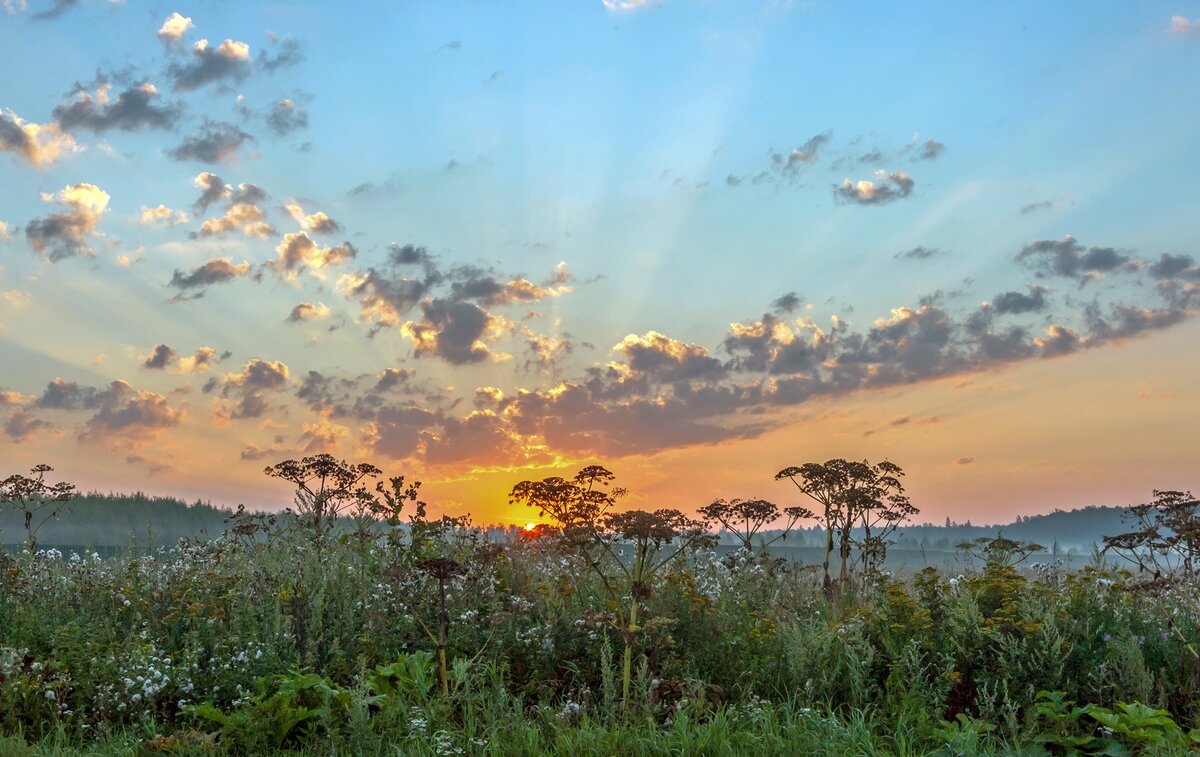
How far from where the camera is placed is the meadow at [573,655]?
23.1 ft

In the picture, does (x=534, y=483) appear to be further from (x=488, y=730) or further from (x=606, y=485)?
(x=488, y=730)

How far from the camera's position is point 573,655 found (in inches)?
363

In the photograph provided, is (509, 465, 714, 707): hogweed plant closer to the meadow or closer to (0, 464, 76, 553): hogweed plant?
the meadow

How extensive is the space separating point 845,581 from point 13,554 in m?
11.7

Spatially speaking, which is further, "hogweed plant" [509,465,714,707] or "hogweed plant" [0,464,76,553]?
"hogweed plant" [0,464,76,553]

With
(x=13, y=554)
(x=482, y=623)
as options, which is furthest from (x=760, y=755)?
(x=13, y=554)

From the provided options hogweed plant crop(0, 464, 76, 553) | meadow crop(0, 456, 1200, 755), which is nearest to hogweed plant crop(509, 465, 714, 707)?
meadow crop(0, 456, 1200, 755)

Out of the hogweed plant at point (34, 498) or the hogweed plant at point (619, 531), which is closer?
the hogweed plant at point (619, 531)

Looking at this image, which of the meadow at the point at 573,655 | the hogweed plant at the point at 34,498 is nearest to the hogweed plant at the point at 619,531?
the meadow at the point at 573,655

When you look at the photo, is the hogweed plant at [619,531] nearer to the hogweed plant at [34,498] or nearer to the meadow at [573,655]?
the meadow at [573,655]

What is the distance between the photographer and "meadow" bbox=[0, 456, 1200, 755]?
23.1 feet

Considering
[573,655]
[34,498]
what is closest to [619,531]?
[573,655]

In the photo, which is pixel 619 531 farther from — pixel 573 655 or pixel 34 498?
pixel 34 498

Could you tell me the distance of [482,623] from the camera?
967 cm
